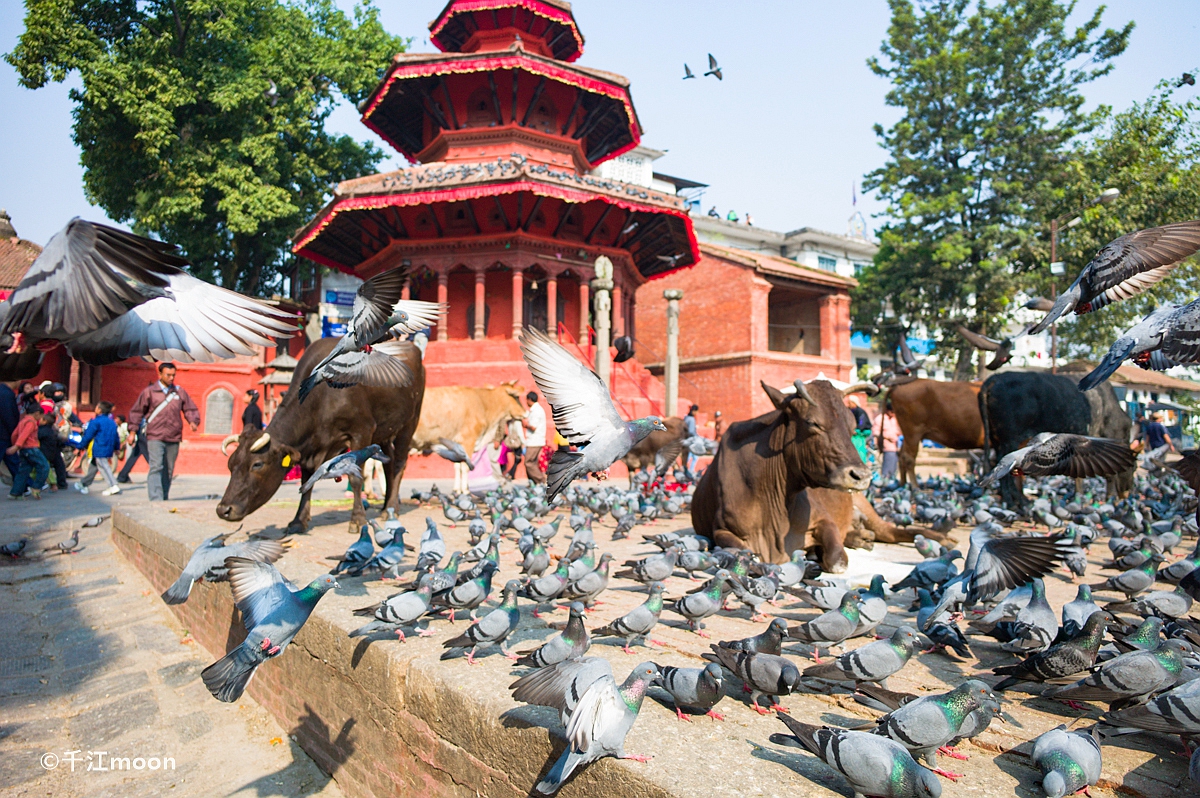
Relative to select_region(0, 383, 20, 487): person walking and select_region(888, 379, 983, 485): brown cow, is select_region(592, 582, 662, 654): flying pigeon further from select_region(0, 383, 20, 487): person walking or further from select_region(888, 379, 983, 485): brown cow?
select_region(888, 379, 983, 485): brown cow

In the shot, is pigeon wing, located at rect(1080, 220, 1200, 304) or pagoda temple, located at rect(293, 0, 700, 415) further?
pagoda temple, located at rect(293, 0, 700, 415)

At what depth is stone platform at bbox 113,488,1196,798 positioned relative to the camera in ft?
7.76

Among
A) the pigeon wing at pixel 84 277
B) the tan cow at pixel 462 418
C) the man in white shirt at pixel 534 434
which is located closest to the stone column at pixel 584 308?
the tan cow at pixel 462 418

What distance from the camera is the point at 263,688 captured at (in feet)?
17.5

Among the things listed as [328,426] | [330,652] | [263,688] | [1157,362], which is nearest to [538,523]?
[328,426]

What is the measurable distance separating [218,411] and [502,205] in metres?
17.5

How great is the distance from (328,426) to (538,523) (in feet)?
9.34

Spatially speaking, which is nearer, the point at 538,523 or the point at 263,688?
the point at 263,688

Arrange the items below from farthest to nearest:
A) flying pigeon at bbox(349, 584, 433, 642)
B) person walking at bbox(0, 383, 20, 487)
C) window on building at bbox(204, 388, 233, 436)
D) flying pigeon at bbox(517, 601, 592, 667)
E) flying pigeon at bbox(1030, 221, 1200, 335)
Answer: window on building at bbox(204, 388, 233, 436)
person walking at bbox(0, 383, 20, 487)
flying pigeon at bbox(1030, 221, 1200, 335)
flying pigeon at bbox(349, 584, 433, 642)
flying pigeon at bbox(517, 601, 592, 667)

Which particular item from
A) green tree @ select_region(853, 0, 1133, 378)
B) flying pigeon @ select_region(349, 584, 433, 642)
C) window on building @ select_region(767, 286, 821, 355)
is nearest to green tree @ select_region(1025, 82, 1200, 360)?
green tree @ select_region(853, 0, 1133, 378)

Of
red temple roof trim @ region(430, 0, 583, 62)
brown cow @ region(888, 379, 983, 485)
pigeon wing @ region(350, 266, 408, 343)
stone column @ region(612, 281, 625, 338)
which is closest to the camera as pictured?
pigeon wing @ region(350, 266, 408, 343)

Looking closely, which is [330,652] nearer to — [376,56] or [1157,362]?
[1157,362]

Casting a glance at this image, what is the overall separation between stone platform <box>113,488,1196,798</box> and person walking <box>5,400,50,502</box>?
27.3 ft

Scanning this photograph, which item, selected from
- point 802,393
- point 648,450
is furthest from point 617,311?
point 802,393
